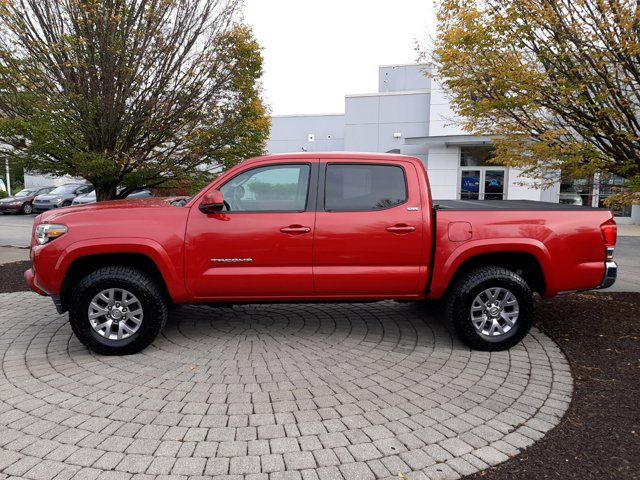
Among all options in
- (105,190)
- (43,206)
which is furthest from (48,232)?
(43,206)

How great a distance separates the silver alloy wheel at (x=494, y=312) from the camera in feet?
14.8

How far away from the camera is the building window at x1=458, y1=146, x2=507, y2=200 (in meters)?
21.3

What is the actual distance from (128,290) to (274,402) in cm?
183

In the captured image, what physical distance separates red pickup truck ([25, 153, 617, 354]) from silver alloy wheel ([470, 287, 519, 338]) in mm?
14

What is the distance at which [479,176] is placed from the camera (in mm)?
21562

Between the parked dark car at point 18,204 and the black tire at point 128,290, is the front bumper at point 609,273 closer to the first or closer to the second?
the black tire at point 128,290

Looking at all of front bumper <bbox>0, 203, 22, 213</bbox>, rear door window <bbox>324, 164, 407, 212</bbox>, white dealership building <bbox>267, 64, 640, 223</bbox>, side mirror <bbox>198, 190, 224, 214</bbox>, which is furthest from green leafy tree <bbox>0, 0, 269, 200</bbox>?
front bumper <bbox>0, 203, 22, 213</bbox>

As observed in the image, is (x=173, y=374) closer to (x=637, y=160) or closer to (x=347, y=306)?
(x=347, y=306)

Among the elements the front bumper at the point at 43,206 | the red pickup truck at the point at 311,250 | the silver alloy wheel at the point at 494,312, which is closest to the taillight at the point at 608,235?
the red pickup truck at the point at 311,250

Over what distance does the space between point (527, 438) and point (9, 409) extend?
3.67 meters

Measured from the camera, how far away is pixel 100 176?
7754 mm

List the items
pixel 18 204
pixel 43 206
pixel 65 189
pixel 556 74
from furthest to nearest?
pixel 65 189 < pixel 18 204 < pixel 43 206 < pixel 556 74

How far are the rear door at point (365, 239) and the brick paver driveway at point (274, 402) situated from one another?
68 centimetres

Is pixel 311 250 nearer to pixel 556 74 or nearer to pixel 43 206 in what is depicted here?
pixel 556 74
